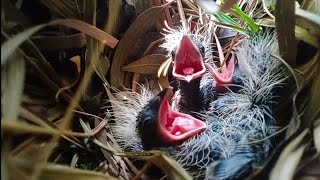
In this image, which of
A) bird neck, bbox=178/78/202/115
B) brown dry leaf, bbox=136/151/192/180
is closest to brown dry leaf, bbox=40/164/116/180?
brown dry leaf, bbox=136/151/192/180

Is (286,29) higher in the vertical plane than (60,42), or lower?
higher

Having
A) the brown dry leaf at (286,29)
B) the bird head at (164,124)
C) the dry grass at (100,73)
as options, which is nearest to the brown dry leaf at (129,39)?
the dry grass at (100,73)

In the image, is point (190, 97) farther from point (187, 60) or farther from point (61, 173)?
point (61, 173)

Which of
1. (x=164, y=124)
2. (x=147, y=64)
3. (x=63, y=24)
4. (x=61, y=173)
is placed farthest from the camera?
(x=147, y=64)

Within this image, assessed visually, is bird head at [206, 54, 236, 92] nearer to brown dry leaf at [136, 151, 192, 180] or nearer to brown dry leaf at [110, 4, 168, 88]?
brown dry leaf at [110, 4, 168, 88]

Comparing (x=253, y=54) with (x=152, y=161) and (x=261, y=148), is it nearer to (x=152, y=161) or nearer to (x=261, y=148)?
(x=261, y=148)

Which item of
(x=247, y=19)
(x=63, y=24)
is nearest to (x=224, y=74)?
(x=247, y=19)
